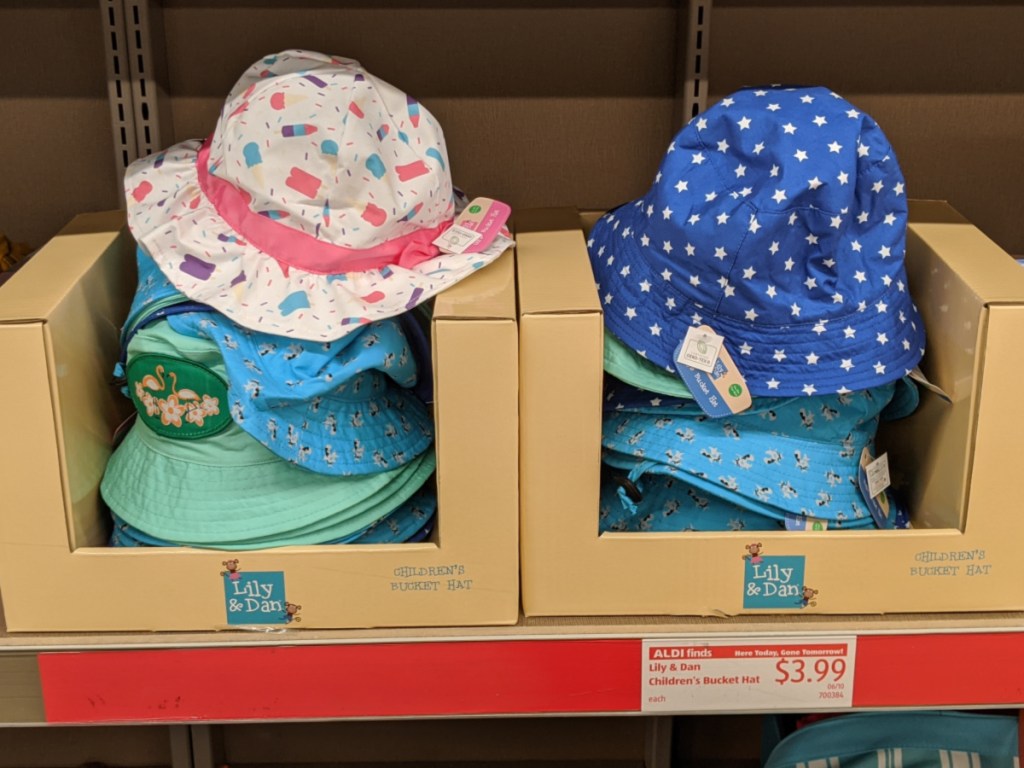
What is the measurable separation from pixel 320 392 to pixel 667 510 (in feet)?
1.12

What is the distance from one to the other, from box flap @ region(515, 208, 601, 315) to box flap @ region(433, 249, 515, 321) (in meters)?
0.01

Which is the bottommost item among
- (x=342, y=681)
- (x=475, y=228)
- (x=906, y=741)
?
(x=906, y=741)

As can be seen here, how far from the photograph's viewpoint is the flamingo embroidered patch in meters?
1.07

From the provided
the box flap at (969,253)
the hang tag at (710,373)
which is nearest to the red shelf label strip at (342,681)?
the hang tag at (710,373)

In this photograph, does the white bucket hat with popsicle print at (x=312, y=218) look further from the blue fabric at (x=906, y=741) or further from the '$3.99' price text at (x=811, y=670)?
the blue fabric at (x=906, y=741)

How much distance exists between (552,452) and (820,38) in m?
0.68

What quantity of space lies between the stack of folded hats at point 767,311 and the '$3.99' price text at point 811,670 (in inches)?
4.8

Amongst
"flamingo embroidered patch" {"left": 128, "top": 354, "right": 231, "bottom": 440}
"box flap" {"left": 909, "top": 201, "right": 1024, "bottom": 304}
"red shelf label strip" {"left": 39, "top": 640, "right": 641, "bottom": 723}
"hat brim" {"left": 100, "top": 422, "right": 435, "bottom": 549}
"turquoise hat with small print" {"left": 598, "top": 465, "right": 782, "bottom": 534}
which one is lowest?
"red shelf label strip" {"left": 39, "top": 640, "right": 641, "bottom": 723}

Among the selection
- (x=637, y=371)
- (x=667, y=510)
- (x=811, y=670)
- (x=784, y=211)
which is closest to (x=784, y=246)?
(x=784, y=211)

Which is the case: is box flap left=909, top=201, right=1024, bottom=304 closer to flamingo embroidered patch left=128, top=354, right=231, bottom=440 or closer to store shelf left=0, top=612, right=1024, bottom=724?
store shelf left=0, top=612, right=1024, bottom=724

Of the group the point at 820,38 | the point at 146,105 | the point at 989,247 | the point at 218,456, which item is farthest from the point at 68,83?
the point at 989,247

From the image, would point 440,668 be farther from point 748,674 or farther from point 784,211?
point 784,211

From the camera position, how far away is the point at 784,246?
1045 millimetres

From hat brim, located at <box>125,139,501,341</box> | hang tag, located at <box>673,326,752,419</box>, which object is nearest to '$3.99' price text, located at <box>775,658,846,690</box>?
hang tag, located at <box>673,326,752,419</box>
